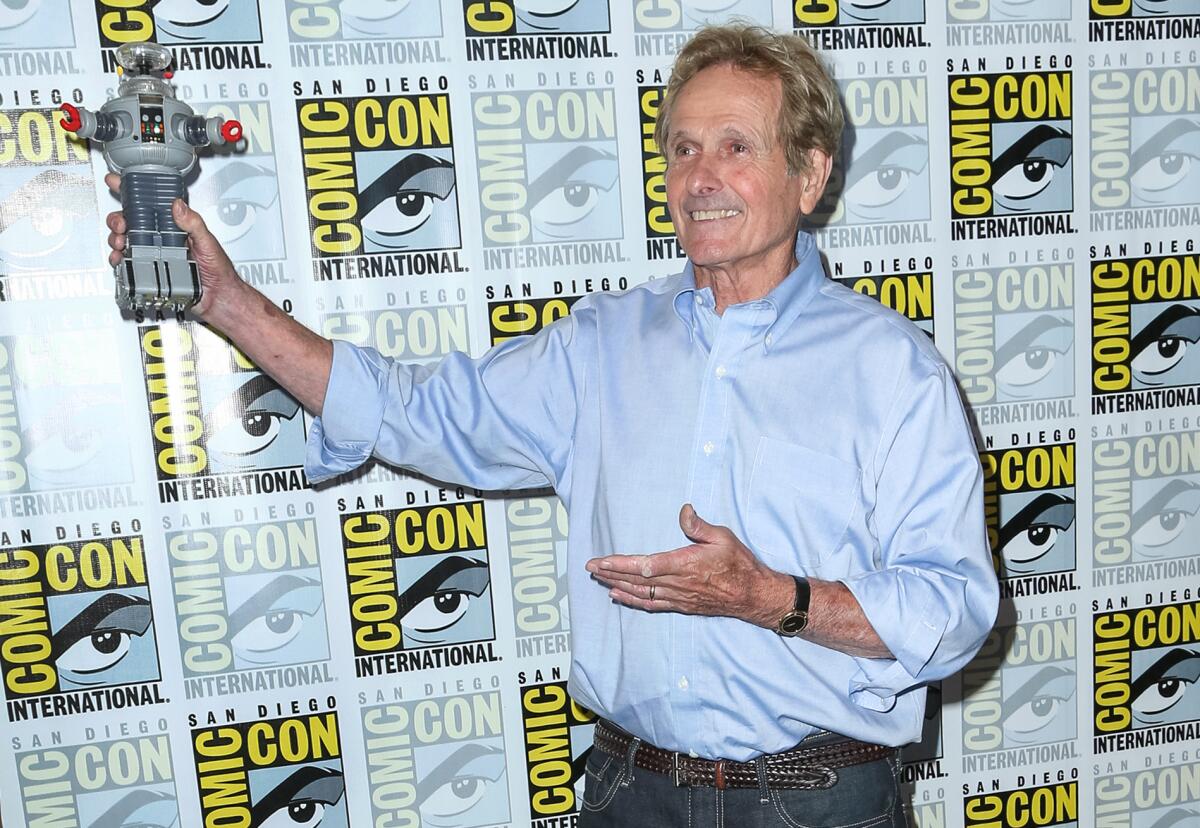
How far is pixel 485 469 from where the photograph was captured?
1484 millimetres

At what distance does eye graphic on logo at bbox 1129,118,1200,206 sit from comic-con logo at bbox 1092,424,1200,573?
0.45 meters

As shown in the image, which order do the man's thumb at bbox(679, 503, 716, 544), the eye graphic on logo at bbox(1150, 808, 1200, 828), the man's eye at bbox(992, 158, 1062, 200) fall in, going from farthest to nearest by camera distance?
the eye graphic on logo at bbox(1150, 808, 1200, 828), the man's eye at bbox(992, 158, 1062, 200), the man's thumb at bbox(679, 503, 716, 544)

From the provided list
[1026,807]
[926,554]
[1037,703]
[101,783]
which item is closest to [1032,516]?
[1037,703]

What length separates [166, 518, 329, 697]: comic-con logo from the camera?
1.75 metres

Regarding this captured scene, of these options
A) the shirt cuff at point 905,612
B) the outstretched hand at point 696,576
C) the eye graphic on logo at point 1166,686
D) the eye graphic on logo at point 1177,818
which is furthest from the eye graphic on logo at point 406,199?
the eye graphic on logo at point 1177,818

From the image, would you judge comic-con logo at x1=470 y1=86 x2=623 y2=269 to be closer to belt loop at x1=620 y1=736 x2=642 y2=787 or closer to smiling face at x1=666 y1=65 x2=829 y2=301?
smiling face at x1=666 y1=65 x2=829 y2=301

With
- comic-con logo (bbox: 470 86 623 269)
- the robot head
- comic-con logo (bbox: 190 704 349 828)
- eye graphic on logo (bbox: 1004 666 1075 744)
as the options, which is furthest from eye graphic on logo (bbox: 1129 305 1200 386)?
the robot head

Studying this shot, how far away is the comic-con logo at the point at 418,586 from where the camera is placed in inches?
71.1

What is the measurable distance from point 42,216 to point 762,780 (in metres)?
1.35

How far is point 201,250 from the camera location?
4.12 feet

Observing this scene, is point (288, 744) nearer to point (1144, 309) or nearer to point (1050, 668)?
point (1050, 668)

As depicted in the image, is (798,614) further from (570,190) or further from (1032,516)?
(1032,516)

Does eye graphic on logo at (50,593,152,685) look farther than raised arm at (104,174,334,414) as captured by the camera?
Yes

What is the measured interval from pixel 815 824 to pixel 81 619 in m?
1.20
